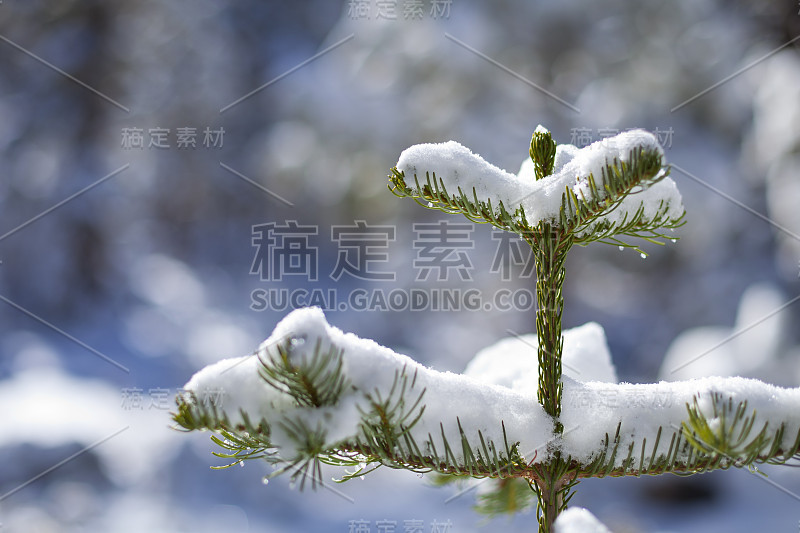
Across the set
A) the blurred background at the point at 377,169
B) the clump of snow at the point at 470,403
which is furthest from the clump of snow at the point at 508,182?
the blurred background at the point at 377,169

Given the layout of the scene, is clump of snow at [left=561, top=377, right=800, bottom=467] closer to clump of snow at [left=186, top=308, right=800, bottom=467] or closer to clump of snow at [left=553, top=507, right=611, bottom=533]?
clump of snow at [left=186, top=308, right=800, bottom=467]

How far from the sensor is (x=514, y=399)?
0.54m

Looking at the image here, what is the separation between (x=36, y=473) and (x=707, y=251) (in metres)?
3.67

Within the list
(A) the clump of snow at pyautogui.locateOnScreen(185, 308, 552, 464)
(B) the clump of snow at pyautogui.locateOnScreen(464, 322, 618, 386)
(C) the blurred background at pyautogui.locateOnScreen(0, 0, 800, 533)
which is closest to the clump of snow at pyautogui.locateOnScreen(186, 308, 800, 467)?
(A) the clump of snow at pyautogui.locateOnScreen(185, 308, 552, 464)

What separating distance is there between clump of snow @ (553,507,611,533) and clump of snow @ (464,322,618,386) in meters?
0.25

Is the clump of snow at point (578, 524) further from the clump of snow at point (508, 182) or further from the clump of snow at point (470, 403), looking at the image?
the clump of snow at point (508, 182)

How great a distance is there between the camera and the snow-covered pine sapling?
42 cm

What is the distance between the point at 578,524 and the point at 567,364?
1.02ft

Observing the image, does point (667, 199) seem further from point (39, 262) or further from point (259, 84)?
point (39, 262)

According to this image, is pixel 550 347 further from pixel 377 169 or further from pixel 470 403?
pixel 377 169

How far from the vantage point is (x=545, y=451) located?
0.53 meters

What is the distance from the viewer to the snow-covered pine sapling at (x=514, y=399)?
0.42 metres

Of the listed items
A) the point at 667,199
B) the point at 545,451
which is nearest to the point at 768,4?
the point at 667,199

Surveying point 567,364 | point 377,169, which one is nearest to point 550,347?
point 567,364
